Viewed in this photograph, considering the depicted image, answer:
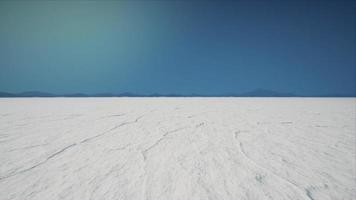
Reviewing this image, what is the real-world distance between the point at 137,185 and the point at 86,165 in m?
0.64

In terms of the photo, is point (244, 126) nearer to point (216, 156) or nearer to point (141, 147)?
point (216, 156)

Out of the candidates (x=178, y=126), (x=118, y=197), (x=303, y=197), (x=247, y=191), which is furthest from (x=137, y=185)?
(x=178, y=126)

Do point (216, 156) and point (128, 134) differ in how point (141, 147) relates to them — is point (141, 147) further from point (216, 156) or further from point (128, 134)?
point (216, 156)

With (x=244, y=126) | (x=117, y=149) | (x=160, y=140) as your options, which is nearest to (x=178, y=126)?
(x=160, y=140)

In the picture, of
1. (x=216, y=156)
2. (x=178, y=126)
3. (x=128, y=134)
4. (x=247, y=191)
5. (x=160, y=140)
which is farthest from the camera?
(x=178, y=126)

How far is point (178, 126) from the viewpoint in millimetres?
3697

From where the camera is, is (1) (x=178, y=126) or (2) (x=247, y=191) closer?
(2) (x=247, y=191)

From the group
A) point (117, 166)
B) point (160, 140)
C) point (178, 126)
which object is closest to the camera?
point (117, 166)

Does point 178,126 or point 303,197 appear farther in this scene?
point 178,126

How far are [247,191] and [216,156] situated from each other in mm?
715

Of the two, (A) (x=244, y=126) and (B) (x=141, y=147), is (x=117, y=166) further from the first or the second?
(A) (x=244, y=126)

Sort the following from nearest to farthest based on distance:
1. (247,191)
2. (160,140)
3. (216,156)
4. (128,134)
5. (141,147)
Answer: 1. (247,191)
2. (216,156)
3. (141,147)
4. (160,140)
5. (128,134)

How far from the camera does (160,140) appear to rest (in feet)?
9.21

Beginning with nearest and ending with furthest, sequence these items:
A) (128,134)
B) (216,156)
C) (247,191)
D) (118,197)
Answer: (118,197) < (247,191) < (216,156) < (128,134)
